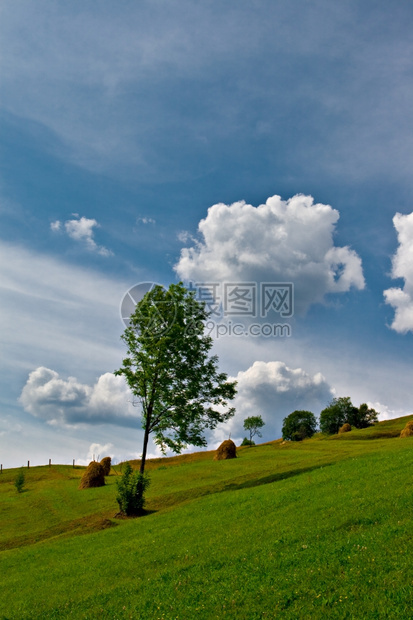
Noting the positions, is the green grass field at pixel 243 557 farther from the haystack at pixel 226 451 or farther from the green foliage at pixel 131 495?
the haystack at pixel 226 451

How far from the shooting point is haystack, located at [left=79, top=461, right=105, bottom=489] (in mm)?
55812

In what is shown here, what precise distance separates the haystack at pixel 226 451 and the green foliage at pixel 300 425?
77007mm

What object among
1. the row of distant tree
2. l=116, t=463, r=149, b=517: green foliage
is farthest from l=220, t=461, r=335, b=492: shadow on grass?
the row of distant tree

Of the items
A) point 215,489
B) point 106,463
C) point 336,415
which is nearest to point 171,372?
point 215,489

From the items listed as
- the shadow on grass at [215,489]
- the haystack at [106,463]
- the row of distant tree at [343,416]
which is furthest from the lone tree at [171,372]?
the row of distant tree at [343,416]

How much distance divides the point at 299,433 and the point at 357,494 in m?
116

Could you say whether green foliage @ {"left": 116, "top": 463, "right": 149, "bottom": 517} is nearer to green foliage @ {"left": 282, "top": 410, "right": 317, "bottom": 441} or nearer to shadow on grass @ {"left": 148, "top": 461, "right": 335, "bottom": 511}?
shadow on grass @ {"left": 148, "top": 461, "right": 335, "bottom": 511}

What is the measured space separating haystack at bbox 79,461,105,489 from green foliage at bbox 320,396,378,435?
277 ft

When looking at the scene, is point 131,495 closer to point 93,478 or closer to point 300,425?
point 93,478

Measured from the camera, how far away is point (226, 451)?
61781 mm

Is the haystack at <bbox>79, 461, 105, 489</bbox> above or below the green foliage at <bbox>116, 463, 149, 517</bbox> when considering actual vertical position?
below

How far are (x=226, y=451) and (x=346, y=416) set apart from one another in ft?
242

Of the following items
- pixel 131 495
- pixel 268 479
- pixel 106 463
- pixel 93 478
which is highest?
pixel 268 479

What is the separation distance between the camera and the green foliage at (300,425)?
134125mm
